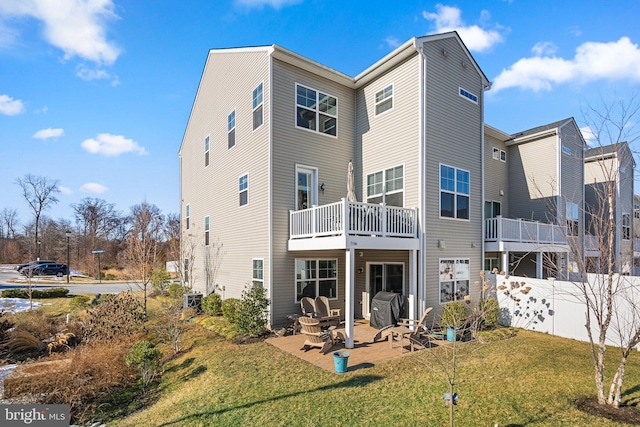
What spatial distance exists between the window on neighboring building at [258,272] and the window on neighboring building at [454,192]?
6.67m

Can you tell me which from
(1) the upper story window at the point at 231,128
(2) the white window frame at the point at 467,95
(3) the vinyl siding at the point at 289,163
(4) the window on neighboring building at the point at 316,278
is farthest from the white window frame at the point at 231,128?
(2) the white window frame at the point at 467,95

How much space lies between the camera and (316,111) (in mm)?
12398

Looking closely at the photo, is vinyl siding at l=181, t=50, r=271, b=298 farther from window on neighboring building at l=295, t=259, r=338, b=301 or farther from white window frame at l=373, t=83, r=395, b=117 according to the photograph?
white window frame at l=373, t=83, r=395, b=117

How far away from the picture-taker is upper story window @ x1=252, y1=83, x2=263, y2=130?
12.1 meters

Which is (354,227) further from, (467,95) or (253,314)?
(467,95)

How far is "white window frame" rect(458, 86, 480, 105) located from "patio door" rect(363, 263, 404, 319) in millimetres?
7056

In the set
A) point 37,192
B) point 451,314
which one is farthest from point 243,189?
point 37,192

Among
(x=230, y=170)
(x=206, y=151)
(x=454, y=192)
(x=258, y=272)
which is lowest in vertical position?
(x=258, y=272)

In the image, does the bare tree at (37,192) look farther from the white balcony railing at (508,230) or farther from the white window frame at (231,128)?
the white balcony railing at (508,230)

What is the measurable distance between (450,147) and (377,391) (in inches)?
356

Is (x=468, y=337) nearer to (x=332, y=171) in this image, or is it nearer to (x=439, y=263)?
(x=439, y=263)

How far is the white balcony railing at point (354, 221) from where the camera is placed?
917 centimetres

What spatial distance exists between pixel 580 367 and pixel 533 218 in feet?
37.7

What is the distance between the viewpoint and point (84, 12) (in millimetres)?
8883
